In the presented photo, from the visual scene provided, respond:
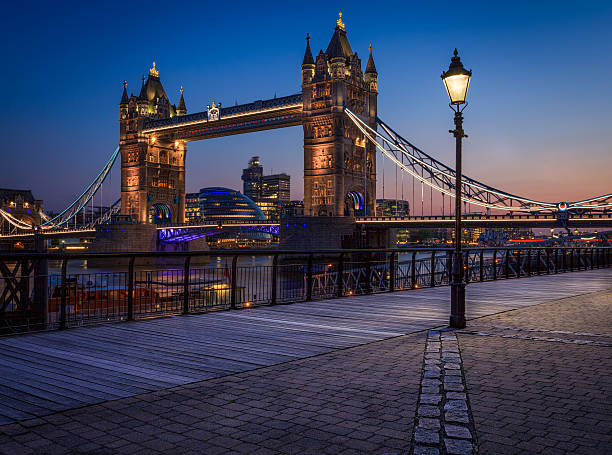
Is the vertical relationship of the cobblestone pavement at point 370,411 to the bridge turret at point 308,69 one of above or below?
below

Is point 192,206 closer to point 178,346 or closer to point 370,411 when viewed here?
point 178,346

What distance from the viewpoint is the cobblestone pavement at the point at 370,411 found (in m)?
3.73

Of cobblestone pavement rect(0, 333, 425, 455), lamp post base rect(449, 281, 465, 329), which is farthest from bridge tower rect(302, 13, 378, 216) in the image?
cobblestone pavement rect(0, 333, 425, 455)

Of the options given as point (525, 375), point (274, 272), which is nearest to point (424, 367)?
point (525, 375)

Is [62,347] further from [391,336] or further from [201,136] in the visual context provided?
[201,136]

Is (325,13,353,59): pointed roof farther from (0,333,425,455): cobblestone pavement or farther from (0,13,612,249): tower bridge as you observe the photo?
(0,333,425,455): cobblestone pavement

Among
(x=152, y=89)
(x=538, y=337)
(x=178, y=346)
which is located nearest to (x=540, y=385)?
(x=538, y=337)

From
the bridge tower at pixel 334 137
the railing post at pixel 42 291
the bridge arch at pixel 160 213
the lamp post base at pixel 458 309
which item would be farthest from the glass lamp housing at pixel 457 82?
the bridge arch at pixel 160 213

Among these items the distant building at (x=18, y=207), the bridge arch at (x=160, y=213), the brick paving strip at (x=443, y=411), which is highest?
the distant building at (x=18, y=207)

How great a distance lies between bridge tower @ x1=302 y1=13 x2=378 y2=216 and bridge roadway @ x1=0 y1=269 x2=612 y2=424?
51214 millimetres

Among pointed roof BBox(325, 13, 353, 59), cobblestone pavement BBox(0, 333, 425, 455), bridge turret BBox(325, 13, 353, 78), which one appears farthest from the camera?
pointed roof BBox(325, 13, 353, 59)

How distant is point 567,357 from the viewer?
653cm

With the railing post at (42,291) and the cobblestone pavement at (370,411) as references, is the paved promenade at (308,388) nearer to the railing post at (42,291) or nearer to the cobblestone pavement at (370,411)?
the cobblestone pavement at (370,411)

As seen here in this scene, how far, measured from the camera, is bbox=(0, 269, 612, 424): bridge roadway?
16.4ft
